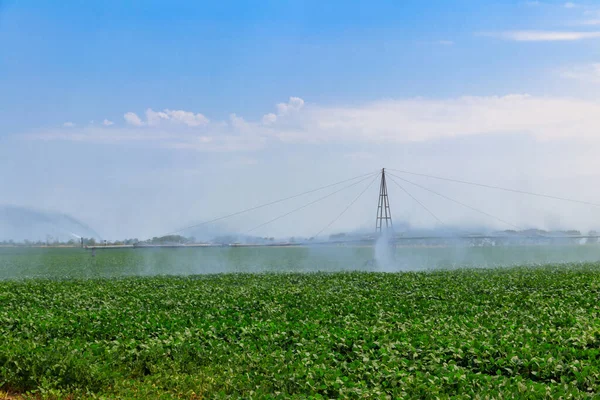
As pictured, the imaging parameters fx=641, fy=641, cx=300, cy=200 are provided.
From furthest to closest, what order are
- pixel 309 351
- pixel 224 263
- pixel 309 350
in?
pixel 224 263, pixel 309 350, pixel 309 351

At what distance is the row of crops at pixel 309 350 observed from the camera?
34.6 feet

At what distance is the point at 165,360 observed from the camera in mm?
12984

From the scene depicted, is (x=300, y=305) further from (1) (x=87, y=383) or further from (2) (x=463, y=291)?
(1) (x=87, y=383)

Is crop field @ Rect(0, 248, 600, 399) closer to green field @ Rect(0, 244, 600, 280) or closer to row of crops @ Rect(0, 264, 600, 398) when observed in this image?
row of crops @ Rect(0, 264, 600, 398)

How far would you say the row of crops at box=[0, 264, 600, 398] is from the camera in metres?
10.6

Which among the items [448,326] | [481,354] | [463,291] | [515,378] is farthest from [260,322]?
[463,291]

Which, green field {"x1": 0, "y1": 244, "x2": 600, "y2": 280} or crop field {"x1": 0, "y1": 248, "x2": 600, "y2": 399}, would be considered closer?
crop field {"x1": 0, "y1": 248, "x2": 600, "y2": 399}

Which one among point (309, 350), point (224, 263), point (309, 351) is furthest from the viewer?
point (224, 263)

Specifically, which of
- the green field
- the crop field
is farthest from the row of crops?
the green field

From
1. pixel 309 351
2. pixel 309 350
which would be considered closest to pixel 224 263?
pixel 309 350

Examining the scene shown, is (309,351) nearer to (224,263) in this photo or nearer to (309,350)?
(309,350)

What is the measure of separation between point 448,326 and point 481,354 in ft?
10.3

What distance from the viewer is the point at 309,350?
12883mm

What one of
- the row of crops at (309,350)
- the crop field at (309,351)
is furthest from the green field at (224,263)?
the row of crops at (309,350)
